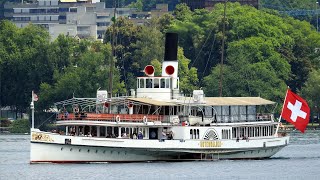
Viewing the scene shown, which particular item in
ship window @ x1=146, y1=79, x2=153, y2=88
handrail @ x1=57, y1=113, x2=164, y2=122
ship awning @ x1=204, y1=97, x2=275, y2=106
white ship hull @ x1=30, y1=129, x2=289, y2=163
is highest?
ship window @ x1=146, y1=79, x2=153, y2=88

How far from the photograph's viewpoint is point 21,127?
183875 mm

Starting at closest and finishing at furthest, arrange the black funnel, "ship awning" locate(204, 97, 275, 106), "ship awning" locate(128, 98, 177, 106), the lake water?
the lake water → "ship awning" locate(128, 98, 177, 106) → "ship awning" locate(204, 97, 275, 106) → the black funnel

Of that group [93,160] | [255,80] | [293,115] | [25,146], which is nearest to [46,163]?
[93,160]

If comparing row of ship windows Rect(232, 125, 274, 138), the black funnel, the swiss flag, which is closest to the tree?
the black funnel

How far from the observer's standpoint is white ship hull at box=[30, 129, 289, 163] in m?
112

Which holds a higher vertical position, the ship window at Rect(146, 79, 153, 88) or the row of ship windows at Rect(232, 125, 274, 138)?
the ship window at Rect(146, 79, 153, 88)

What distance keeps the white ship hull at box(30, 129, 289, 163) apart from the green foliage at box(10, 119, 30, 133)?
6689 cm

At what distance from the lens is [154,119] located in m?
115

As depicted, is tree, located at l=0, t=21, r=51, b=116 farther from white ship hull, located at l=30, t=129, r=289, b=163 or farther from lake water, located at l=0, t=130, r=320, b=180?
white ship hull, located at l=30, t=129, r=289, b=163

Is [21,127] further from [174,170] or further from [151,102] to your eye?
[174,170]

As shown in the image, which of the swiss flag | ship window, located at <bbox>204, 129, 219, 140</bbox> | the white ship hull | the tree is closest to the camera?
the white ship hull

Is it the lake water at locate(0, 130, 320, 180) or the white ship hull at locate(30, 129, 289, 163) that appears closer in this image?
the lake water at locate(0, 130, 320, 180)

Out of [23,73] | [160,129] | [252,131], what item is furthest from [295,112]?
[23,73]

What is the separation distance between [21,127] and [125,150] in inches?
2821
